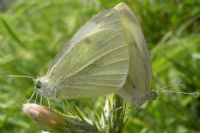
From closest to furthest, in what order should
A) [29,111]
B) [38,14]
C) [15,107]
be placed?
[29,111]
[15,107]
[38,14]

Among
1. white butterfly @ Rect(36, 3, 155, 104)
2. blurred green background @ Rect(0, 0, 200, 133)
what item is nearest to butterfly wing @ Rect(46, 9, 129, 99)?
white butterfly @ Rect(36, 3, 155, 104)

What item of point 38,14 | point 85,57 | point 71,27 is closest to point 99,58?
point 85,57

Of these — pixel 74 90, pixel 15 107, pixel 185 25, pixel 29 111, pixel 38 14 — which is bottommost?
pixel 29 111

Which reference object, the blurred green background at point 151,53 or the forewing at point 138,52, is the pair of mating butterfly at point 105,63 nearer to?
the forewing at point 138,52

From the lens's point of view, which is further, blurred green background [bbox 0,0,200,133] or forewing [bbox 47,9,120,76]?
blurred green background [bbox 0,0,200,133]

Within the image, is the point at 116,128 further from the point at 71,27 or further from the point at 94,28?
the point at 71,27

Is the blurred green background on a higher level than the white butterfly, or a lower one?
higher

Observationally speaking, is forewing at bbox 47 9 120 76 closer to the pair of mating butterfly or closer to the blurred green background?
the pair of mating butterfly

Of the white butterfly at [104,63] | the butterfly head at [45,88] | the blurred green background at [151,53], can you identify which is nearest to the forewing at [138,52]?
the white butterfly at [104,63]
